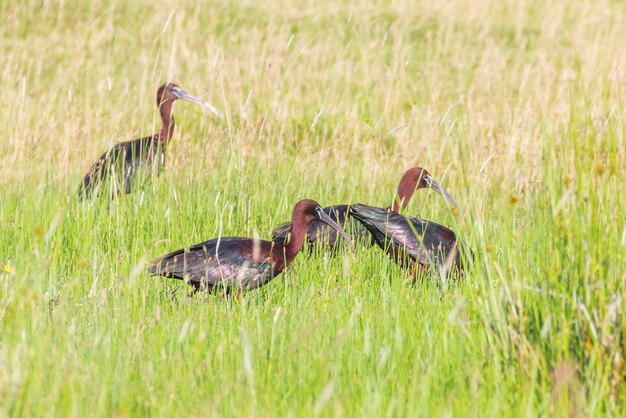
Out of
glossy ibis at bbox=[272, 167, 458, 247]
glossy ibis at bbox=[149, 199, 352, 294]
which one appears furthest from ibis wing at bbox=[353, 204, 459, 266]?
glossy ibis at bbox=[149, 199, 352, 294]

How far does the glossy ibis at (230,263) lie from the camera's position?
5.14 m

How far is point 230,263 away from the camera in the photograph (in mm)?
5324

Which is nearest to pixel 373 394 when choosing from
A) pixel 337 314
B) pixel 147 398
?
pixel 147 398

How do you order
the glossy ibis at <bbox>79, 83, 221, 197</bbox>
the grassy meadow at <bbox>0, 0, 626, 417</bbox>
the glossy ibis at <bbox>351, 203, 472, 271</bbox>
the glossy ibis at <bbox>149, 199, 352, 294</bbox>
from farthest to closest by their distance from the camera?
the glossy ibis at <bbox>79, 83, 221, 197</bbox> → the glossy ibis at <bbox>351, 203, 472, 271</bbox> → the glossy ibis at <bbox>149, 199, 352, 294</bbox> → the grassy meadow at <bbox>0, 0, 626, 417</bbox>

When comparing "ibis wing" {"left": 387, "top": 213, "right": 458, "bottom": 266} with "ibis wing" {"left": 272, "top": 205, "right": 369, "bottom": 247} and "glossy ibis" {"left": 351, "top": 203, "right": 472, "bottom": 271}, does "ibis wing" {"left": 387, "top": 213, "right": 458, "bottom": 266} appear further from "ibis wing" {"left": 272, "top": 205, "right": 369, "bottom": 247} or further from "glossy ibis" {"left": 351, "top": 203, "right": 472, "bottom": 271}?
"ibis wing" {"left": 272, "top": 205, "right": 369, "bottom": 247}

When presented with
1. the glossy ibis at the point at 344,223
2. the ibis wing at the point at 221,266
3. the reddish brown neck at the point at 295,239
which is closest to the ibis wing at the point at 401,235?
the glossy ibis at the point at 344,223

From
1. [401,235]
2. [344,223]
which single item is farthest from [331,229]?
[401,235]

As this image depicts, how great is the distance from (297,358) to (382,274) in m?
1.61

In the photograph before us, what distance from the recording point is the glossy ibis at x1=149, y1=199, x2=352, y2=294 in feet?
16.9

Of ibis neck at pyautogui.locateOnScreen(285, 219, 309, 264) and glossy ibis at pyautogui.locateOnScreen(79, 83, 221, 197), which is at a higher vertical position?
glossy ibis at pyautogui.locateOnScreen(79, 83, 221, 197)

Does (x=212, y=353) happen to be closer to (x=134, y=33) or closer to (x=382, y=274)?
(x=382, y=274)

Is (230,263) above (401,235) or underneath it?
underneath

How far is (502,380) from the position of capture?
3.43 metres

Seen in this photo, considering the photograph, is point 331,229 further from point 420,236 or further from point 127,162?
point 127,162
